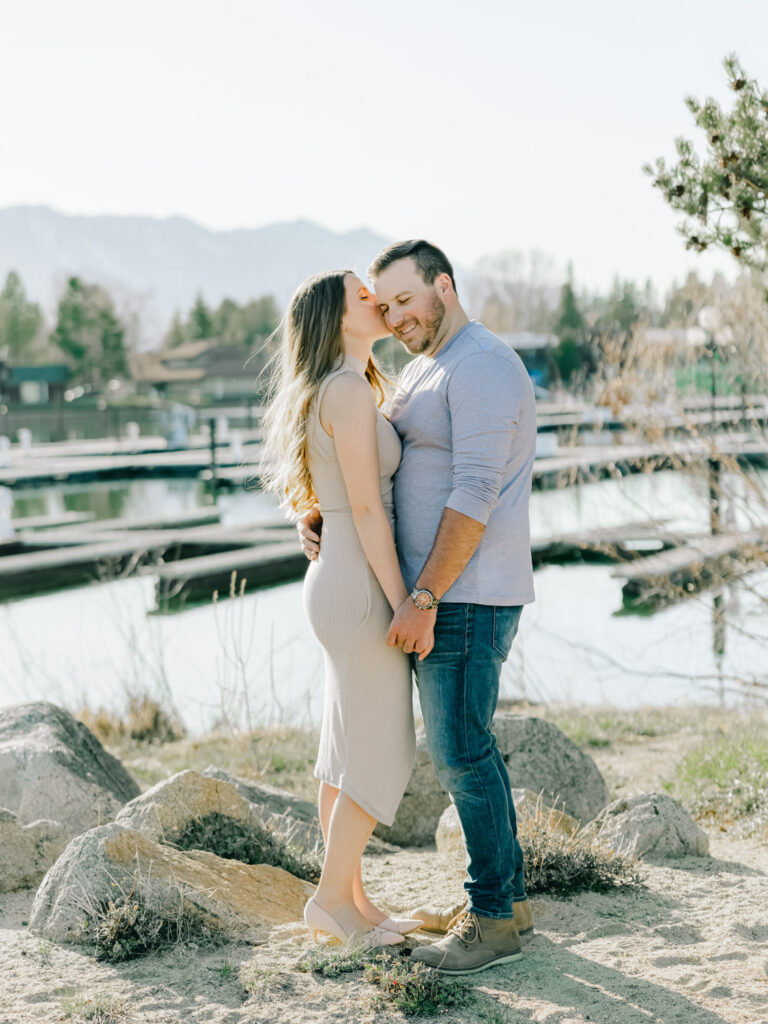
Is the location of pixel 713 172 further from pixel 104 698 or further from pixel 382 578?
pixel 104 698

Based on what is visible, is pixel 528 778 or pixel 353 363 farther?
pixel 528 778

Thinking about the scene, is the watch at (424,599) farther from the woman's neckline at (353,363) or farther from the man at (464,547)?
the woman's neckline at (353,363)

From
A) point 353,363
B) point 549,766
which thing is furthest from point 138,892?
point 549,766

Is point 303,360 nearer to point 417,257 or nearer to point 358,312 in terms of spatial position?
point 358,312

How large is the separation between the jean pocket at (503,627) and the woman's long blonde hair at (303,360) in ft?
2.26

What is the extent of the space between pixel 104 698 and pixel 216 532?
902 cm

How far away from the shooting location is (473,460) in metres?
2.79

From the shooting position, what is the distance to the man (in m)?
2.82

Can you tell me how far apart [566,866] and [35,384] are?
212 ft

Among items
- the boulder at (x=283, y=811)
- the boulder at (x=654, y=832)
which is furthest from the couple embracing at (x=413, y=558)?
the boulder at (x=283, y=811)

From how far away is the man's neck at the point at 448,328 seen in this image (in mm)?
3039

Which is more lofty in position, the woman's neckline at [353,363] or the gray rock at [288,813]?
the woman's neckline at [353,363]

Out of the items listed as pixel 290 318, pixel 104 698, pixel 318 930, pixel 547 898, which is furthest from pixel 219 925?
pixel 104 698

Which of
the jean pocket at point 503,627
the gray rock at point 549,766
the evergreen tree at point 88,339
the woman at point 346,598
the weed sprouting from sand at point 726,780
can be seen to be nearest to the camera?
the jean pocket at point 503,627
